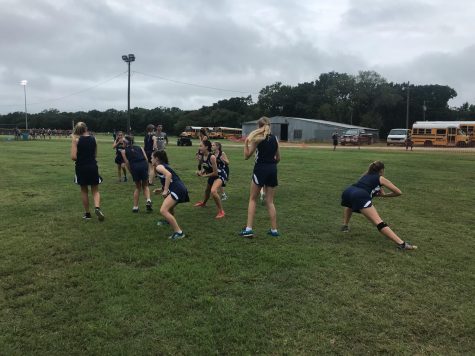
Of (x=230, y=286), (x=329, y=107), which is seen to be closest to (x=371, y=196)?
(x=230, y=286)

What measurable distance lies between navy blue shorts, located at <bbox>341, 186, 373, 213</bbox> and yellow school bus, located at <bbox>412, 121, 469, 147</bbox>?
43.6 meters

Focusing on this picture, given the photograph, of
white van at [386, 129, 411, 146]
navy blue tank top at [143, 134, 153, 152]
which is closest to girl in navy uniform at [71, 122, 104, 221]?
navy blue tank top at [143, 134, 153, 152]

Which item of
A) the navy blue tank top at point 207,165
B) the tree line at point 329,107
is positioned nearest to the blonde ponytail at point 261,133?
the navy blue tank top at point 207,165

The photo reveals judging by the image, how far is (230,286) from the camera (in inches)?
188

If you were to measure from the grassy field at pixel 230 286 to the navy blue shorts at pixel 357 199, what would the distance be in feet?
1.95

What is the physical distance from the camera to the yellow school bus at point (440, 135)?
44719 millimetres

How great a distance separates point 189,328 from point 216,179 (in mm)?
4869

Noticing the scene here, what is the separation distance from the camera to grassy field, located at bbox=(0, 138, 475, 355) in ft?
12.2

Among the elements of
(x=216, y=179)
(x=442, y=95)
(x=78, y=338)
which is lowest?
(x=78, y=338)

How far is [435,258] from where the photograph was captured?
5.92 m

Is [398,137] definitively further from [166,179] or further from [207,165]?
[166,179]

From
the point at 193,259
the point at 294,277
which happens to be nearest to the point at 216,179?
the point at 193,259

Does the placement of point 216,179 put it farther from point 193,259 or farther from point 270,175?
point 193,259

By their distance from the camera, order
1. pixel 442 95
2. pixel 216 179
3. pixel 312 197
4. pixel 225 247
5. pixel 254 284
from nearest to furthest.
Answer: pixel 254 284, pixel 225 247, pixel 216 179, pixel 312 197, pixel 442 95
